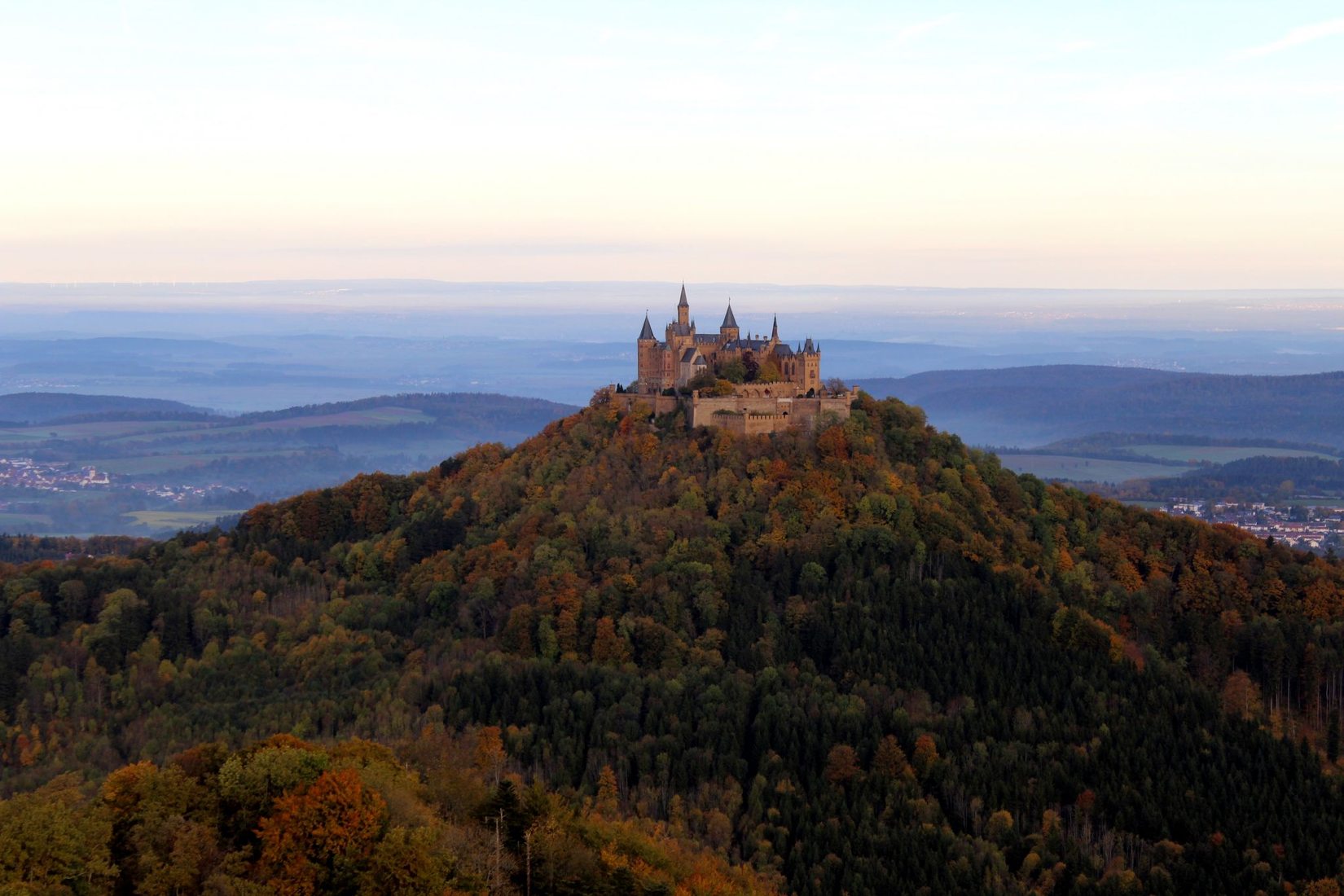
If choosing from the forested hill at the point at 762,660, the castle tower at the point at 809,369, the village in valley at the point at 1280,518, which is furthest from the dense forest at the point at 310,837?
the village in valley at the point at 1280,518

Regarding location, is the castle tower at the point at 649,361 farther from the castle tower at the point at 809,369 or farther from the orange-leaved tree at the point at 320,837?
the orange-leaved tree at the point at 320,837

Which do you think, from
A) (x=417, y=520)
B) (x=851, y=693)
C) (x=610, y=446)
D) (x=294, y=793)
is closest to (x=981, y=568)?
(x=851, y=693)

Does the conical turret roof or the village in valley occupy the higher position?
the conical turret roof

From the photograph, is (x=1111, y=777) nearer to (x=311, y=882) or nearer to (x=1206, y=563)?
(x=1206, y=563)

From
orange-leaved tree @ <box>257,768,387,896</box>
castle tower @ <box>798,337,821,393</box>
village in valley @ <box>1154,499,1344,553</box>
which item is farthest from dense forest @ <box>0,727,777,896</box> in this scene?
village in valley @ <box>1154,499,1344,553</box>

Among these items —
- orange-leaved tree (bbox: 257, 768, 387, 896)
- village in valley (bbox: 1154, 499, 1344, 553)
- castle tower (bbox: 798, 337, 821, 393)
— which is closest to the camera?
orange-leaved tree (bbox: 257, 768, 387, 896)

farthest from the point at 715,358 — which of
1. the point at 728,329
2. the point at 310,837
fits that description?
the point at 310,837

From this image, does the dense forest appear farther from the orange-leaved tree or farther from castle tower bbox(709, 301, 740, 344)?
castle tower bbox(709, 301, 740, 344)
